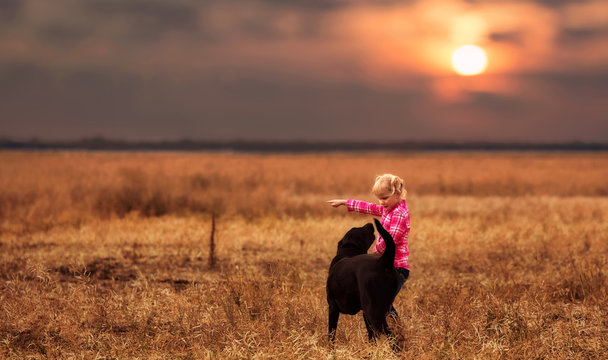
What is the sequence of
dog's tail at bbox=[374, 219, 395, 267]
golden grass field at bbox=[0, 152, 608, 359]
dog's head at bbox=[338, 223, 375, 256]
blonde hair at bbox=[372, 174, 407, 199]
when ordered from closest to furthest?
dog's tail at bbox=[374, 219, 395, 267]
blonde hair at bbox=[372, 174, 407, 199]
dog's head at bbox=[338, 223, 375, 256]
golden grass field at bbox=[0, 152, 608, 359]

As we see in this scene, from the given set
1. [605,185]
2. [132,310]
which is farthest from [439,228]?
→ [605,185]

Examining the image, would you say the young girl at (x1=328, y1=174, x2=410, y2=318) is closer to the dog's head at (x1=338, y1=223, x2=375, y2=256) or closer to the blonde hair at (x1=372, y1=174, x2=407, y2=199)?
the blonde hair at (x1=372, y1=174, x2=407, y2=199)

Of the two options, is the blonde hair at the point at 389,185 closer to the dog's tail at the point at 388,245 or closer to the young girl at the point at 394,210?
the young girl at the point at 394,210

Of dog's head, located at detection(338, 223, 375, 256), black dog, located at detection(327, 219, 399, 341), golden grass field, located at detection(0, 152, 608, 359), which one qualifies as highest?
dog's head, located at detection(338, 223, 375, 256)

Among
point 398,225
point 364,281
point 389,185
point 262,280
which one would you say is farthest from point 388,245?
point 262,280

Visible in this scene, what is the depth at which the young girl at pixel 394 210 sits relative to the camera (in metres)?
4.68

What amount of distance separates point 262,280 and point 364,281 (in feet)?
10.9

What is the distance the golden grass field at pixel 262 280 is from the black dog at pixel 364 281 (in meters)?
0.28

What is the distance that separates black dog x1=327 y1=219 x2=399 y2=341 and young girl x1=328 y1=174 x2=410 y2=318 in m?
0.20

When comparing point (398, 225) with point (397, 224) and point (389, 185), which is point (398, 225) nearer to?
point (397, 224)

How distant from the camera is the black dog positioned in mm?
4312

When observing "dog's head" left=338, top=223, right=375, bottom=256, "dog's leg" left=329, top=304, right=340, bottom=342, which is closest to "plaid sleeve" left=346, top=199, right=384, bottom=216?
"dog's head" left=338, top=223, right=375, bottom=256

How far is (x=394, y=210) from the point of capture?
482 centimetres

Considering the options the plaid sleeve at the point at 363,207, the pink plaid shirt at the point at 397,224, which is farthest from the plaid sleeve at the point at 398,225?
the plaid sleeve at the point at 363,207
